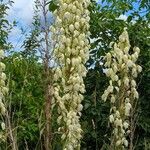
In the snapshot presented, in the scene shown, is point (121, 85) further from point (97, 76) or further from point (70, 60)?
point (97, 76)

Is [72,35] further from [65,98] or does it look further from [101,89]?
[101,89]

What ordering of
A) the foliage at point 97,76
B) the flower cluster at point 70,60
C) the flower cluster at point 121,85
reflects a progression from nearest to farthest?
1. the flower cluster at point 121,85
2. the flower cluster at point 70,60
3. the foliage at point 97,76

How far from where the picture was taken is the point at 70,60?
3902 mm

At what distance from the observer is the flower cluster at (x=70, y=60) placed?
12.5 ft

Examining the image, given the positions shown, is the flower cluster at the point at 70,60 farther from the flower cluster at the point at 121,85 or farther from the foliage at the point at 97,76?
the foliage at the point at 97,76

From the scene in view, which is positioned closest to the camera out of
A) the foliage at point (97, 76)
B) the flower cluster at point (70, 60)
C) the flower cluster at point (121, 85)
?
the flower cluster at point (121, 85)

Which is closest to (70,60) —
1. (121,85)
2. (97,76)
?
(121,85)

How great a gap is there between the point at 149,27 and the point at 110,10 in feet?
1.72

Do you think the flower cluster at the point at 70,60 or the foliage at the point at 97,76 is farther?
the foliage at the point at 97,76

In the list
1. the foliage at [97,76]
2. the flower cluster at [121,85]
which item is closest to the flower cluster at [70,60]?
the flower cluster at [121,85]

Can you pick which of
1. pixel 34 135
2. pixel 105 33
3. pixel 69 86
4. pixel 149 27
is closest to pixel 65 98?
pixel 69 86

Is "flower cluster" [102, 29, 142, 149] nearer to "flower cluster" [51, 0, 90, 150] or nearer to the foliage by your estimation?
"flower cluster" [51, 0, 90, 150]

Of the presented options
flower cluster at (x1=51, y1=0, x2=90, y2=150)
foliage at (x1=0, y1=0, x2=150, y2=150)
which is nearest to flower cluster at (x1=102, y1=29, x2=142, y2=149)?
flower cluster at (x1=51, y1=0, x2=90, y2=150)

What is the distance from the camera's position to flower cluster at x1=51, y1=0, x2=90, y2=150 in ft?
12.5
